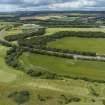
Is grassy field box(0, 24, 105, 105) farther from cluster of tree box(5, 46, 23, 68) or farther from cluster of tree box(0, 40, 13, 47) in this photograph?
cluster of tree box(0, 40, 13, 47)

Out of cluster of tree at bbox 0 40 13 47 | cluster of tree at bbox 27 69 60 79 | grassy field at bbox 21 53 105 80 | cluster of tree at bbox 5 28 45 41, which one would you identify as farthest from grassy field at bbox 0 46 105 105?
cluster of tree at bbox 5 28 45 41

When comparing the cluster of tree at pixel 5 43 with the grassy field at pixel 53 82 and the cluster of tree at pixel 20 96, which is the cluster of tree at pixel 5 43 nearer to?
the grassy field at pixel 53 82

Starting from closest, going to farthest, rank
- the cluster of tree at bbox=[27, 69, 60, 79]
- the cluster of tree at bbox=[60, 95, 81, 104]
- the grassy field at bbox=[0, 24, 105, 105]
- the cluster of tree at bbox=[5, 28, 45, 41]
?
the cluster of tree at bbox=[60, 95, 81, 104] → the grassy field at bbox=[0, 24, 105, 105] → the cluster of tree at bbox=[27, 69, 60, 79] → the cluster of tree at bbox=[5, 28, 45, 41]

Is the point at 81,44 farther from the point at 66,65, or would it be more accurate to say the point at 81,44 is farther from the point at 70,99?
the point at 70,99

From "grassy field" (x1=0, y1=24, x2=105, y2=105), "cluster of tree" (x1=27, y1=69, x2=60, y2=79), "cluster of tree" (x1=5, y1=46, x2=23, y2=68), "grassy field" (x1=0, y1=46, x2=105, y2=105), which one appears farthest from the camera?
"cluster of tree" (x1=5, y1=46, x2=23, y2=68)

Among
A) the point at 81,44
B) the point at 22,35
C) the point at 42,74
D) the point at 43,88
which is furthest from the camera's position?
the point at 22,35

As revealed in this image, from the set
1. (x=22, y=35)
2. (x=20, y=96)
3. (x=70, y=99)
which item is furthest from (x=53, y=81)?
(x=22, y=35)

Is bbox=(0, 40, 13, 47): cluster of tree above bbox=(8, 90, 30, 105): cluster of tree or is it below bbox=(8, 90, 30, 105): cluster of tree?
below
